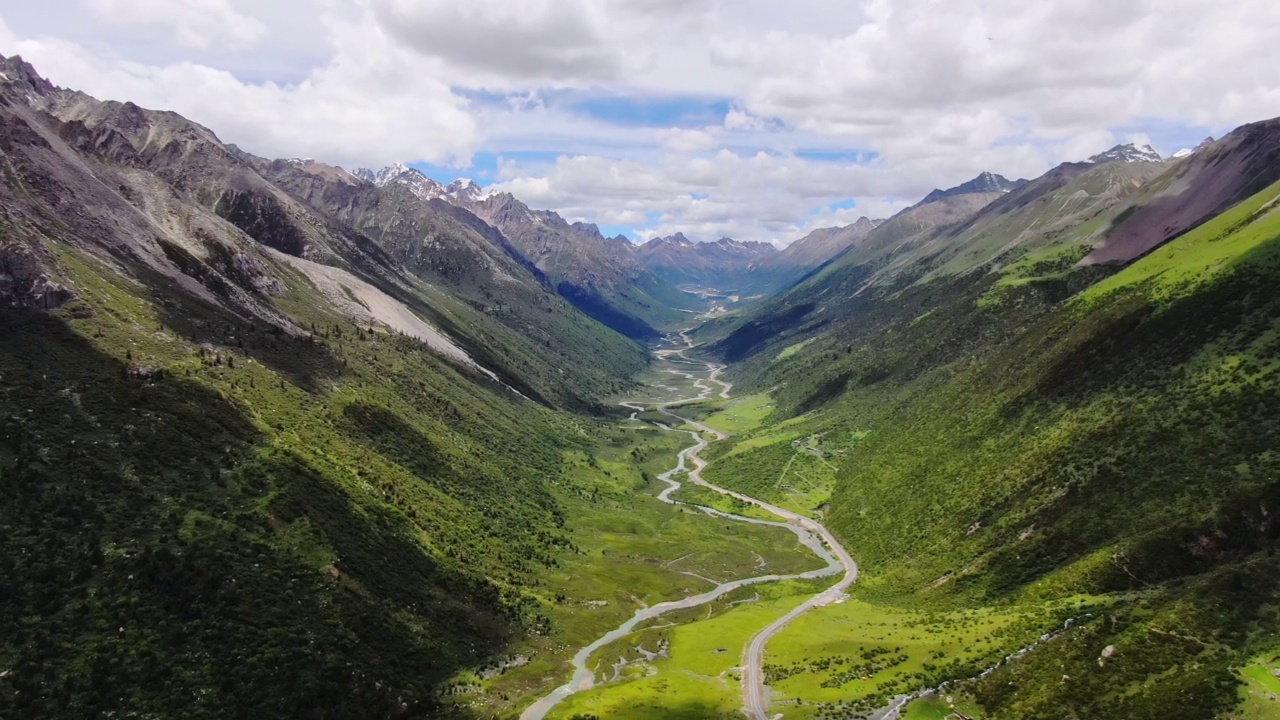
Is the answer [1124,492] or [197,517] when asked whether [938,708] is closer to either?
[1124,492]

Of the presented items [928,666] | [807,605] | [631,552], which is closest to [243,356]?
[631,552]

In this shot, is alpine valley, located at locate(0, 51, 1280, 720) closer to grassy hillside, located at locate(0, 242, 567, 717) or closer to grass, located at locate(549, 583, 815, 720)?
grassy hillside, located at locate(0, 242, 567, 717)

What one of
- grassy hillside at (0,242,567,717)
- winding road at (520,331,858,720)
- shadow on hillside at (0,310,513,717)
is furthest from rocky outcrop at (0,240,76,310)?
winding road at (520,331,858,720)

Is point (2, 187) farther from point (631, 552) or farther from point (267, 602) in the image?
point (631, 552)

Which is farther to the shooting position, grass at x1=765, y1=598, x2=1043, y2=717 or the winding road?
the winding road

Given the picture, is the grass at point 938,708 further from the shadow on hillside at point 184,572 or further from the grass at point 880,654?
the shadow on hillside at point 184,572

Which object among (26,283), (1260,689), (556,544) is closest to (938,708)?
(1260,689)
